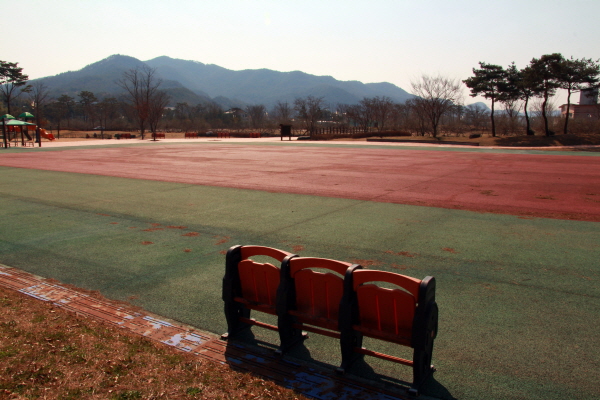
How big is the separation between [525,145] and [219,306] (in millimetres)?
47836

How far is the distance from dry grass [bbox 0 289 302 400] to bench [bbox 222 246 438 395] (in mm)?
653

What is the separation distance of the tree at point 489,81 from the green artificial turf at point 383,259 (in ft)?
163

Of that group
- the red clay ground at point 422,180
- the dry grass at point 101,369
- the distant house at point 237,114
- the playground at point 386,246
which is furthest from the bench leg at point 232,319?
the distant house at point 237,114

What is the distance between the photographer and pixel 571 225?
963 centimetres

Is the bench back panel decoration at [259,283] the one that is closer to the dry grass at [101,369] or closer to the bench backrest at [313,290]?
the bench backrest at [313,290]

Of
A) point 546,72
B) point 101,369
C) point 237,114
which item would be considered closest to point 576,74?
point 546,72

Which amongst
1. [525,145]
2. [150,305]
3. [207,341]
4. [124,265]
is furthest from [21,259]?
[525,145]

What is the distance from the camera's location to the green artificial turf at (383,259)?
398 centimetres

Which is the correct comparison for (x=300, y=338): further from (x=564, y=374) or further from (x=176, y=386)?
(x=564, y=374)

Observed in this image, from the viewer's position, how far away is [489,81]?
55219mm


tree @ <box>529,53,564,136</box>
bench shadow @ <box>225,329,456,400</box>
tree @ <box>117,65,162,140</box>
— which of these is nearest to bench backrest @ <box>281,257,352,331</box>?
bench shadow @ <box>225,329,456,400</box>

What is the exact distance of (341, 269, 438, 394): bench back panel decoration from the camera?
3438 mm

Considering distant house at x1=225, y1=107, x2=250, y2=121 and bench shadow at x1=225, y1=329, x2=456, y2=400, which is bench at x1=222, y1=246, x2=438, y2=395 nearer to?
bench shadow at x1=225, y1=329, x2=456, y2=400

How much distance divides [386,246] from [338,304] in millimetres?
4097
